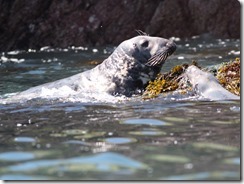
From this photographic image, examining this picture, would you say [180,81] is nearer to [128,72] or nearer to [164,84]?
[164,84]

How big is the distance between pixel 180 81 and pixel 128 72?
1.14 meters

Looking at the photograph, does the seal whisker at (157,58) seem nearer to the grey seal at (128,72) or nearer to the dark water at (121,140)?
the grey seal at (128,72)

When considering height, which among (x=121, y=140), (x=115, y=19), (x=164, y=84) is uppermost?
(x=115, y=19)

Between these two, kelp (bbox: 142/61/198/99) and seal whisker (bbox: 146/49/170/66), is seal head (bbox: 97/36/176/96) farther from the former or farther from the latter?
kelp (bbox: 142/61/198/99)

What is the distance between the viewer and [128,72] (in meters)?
8.50

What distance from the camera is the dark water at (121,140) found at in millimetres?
3916

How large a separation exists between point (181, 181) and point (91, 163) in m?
0.75

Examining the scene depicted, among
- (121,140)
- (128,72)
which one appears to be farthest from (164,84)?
(121,140)

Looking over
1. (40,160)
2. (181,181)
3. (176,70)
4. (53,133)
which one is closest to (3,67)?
(176,70)

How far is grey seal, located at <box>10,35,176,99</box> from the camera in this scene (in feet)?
27.4

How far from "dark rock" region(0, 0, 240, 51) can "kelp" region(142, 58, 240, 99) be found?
10.0 meters

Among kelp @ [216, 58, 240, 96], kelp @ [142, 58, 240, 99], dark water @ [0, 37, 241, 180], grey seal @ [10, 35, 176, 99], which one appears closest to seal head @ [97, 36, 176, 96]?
grey seal @ [10, 35, 176, 99]

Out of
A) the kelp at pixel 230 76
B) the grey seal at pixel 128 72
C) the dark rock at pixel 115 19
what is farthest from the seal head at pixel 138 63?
the dark rock at pixel 115 19

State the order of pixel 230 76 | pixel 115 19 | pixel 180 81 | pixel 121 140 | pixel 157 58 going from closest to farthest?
pixel 121 140 → pixel 230 76 → pixel 180 81 → pixel 157 58 → pixel 115 19
